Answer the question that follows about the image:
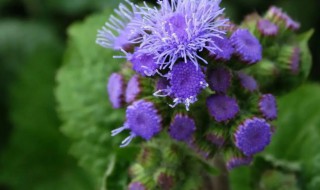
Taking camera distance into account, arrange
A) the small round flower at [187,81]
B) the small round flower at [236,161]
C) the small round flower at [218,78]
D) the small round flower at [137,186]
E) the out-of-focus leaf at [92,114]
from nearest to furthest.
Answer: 1. the small round flower at [187,81]
2. the small round flower at [218,78]
3. the small round flower at [236,161]
4. the small round flower at [137,186]
5. the out-of-focus leaf at [92,114]

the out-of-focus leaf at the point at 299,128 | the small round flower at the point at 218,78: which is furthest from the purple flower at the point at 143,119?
the out-of-focus leaf at the point at 299,128

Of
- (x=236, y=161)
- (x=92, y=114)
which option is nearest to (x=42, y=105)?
(x=92, y=114)

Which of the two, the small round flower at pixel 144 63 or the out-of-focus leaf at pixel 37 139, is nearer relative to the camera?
the small round flower at pixel 144 63

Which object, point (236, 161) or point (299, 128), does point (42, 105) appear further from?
point (236, 161)

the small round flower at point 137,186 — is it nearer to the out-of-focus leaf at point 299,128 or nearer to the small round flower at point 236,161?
the small round flower at point 236,161

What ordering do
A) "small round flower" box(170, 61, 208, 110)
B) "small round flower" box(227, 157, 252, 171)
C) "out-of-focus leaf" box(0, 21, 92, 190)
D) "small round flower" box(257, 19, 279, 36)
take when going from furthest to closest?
1. "out-of-focus leaf" box(0, 21, 92, 190)
2. "small round flower" box(257, 19, 279, 36)
3. "small round flower" box(227, 157, 252, 171)
4. "small round flower" box(170, 61, 208, 110)

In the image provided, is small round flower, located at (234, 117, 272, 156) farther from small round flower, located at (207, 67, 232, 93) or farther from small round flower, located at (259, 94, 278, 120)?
small round flower, located at (207, 67, 232, 93)

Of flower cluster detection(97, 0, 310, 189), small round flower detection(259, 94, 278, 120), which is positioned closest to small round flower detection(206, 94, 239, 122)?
flower cluster detection(97, 0, 310, 189)
